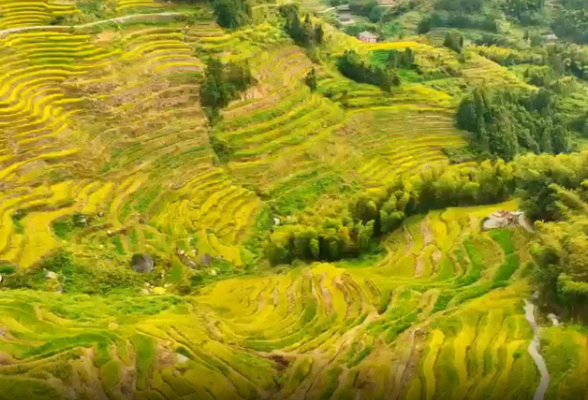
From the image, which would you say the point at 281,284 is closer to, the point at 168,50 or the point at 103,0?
the point at 168,50

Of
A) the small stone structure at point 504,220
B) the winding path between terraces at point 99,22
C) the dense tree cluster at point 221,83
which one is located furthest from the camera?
the dense tree cluster at point 221,83

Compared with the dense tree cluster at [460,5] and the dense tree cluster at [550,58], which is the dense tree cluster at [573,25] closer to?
the dense tree cluster at [550,58]

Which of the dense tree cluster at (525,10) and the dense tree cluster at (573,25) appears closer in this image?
the dense tree cluster at (573,25)

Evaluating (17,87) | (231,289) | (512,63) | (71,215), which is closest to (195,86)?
(17,87)

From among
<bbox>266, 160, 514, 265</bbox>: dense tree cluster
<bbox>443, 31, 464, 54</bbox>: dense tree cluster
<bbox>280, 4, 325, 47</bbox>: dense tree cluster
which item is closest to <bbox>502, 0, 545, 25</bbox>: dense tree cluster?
<bbox>443, 31, 464, 54</bbox>: dense tree cluster

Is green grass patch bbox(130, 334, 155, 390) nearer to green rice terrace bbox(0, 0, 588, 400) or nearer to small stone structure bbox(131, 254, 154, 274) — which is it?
green rice terrace bbox(0, 0, 588, 400)

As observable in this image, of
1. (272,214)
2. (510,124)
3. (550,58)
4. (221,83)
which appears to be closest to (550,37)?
(550,58)

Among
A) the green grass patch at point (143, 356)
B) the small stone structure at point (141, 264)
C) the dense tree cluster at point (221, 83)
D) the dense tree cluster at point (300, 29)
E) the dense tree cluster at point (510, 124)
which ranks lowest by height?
the dense tree cluster at point (510, 124)

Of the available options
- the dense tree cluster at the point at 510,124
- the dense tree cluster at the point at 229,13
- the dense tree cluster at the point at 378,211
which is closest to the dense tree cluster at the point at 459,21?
the dense tree cluster at the point at 510,124

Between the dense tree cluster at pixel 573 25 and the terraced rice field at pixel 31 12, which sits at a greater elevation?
the terraced rice field at pixel 31 12
